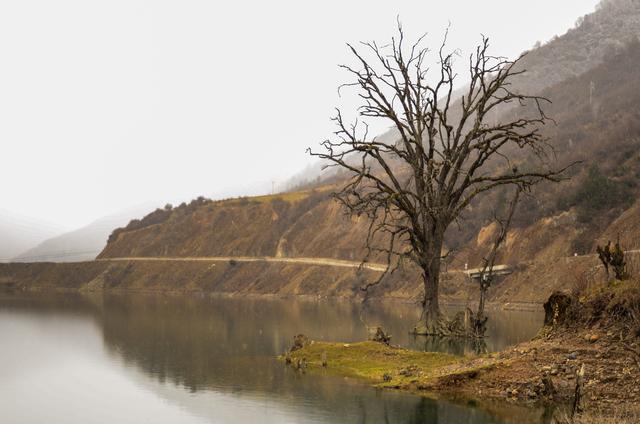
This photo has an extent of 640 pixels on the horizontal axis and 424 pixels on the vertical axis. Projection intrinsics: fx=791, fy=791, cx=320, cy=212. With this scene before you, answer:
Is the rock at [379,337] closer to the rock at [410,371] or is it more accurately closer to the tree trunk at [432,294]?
the tree trunk at [432,294]

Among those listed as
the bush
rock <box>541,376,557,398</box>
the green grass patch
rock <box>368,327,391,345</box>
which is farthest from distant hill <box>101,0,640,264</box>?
rock <box>541,376,557,398</box>

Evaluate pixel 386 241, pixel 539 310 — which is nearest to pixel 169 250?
pixel 386 241

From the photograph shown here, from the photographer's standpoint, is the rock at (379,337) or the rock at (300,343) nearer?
the rock at (300,343)

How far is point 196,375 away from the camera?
1084 inches

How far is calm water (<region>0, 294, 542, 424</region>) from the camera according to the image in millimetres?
20562

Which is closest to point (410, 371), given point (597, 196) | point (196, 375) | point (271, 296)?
point (196, 375)

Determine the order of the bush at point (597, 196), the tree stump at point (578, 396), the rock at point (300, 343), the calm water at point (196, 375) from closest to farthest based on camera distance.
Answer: the tree stump at point (578, 396) < the calm water at point (196, 375) < the rock at point (300, 343) < the bush at point (597, 196)

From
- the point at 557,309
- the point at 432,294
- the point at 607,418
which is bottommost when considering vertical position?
the point at 607,418

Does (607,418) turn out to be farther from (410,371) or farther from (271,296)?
(271,296)

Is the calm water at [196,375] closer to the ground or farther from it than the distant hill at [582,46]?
closer to the ground

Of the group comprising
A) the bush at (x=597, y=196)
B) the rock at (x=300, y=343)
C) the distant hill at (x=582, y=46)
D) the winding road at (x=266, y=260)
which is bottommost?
the rock at (x=300, y=343)

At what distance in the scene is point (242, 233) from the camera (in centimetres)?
11394

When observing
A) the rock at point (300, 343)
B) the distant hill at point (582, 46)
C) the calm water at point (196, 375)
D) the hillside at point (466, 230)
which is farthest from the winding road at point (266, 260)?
the distant hill at point (582, 46)

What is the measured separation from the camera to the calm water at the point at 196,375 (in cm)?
2056
